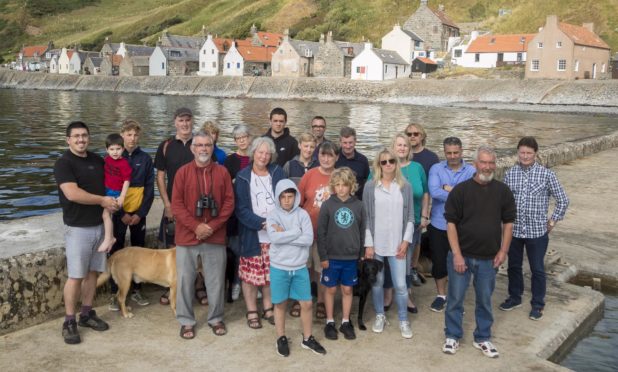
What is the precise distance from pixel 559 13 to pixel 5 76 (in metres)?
A: 119

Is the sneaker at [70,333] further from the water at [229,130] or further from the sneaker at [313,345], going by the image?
the water at [229,130]

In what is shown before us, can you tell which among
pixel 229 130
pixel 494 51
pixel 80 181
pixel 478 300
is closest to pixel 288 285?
pixel 478 300

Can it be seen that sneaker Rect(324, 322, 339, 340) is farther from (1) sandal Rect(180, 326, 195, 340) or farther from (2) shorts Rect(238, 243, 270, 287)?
(1) sandal Rect(180, 326, 195, 340)

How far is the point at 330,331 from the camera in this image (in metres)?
5.83

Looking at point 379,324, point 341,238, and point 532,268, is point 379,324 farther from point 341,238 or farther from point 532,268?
point 532,268

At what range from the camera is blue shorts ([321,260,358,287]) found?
5922 millimetres

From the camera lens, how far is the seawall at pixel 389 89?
61219 millimetres

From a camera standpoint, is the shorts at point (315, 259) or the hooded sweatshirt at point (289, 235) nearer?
the hooded sweatshirt at point (289, 235)

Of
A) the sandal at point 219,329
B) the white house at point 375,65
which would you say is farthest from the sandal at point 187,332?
the white house at point 375,65

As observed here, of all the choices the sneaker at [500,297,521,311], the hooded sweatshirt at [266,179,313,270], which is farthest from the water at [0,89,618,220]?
the hooded sweatshirt at [266,179,313,270]

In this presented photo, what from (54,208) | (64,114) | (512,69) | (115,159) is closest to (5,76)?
(64,114)

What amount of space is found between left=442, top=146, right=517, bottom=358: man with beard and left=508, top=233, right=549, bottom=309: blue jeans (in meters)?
1.13

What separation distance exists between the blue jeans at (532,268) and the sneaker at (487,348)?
4.14 feet

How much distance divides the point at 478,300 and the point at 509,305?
124cm
